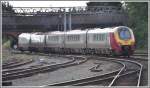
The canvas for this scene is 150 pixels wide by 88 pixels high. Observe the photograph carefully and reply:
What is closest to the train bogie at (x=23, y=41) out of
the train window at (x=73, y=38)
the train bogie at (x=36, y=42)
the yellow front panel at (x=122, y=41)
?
the train bogie at (x=36, y=42)

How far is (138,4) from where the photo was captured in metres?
28.5

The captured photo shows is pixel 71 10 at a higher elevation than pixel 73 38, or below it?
higher

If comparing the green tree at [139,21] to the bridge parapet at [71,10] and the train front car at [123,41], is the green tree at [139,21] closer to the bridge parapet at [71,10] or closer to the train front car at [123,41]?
the train front car at [123,41]

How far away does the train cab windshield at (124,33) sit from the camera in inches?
989

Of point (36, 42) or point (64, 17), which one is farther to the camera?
point (36, 42)

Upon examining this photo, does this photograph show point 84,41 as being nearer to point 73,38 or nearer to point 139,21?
point 73,38

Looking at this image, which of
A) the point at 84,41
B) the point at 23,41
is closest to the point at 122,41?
the point at 84,41

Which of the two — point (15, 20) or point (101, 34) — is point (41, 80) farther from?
point (15, 20)

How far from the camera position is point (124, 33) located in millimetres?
25219

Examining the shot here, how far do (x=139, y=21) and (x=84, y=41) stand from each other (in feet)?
14.5

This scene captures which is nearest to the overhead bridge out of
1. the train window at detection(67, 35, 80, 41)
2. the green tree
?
the train window at detection(67, 35, 80, 41)

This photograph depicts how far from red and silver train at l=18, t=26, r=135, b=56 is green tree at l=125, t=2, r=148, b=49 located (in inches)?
38.4

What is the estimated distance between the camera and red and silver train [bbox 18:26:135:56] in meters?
25.0

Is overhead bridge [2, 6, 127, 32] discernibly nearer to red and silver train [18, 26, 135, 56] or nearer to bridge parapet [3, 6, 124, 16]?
bridge parapet [3, 6, 124, 16]
